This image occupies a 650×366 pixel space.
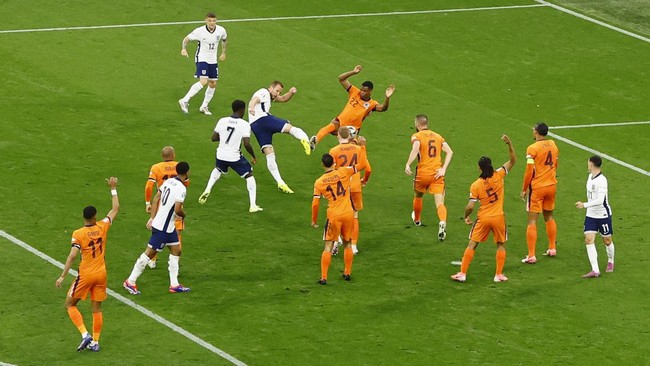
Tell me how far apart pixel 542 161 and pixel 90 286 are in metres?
9.51

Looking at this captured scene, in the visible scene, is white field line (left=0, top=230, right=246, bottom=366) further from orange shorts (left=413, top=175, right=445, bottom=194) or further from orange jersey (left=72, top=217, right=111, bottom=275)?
orange shorts (left=413, top=175, right=445, bottom=194)

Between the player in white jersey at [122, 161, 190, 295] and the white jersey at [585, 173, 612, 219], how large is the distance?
7.62m

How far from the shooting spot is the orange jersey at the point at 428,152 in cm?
2891

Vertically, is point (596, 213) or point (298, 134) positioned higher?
point (298, 134)

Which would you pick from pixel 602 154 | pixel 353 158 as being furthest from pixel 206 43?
pixel 602 154

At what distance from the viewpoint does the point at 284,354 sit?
77.2ft

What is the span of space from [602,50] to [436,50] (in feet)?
Result: 17.1

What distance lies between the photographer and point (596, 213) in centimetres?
2678

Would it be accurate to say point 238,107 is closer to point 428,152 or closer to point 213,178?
point 213,178

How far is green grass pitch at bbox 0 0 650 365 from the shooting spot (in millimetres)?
24328

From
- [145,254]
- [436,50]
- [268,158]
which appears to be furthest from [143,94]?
[145,254]

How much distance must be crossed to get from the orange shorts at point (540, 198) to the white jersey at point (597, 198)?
1.17 m

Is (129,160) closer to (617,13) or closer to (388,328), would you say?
(388,328)

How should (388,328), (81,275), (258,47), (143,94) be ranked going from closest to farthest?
1. (81,275)
2. (388,328)
3. (143,94)
4. (258,47)
